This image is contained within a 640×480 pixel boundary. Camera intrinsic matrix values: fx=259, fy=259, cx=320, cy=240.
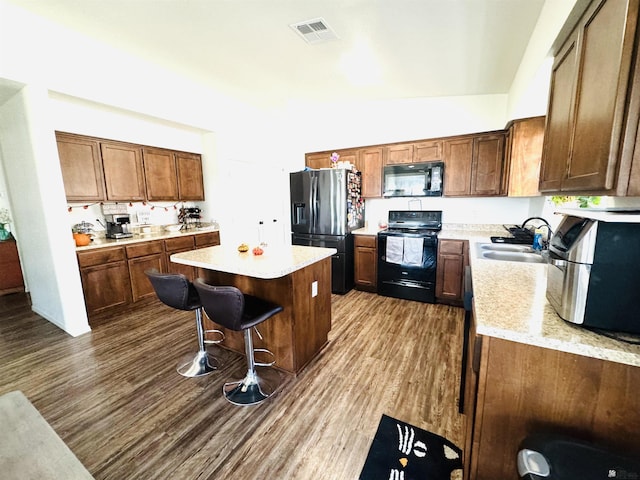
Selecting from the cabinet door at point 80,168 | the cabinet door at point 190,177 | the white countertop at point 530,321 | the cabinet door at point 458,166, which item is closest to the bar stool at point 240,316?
the white countertop at point 530,321

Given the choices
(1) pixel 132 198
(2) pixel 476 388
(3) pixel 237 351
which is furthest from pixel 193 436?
(1) pixel 132 198

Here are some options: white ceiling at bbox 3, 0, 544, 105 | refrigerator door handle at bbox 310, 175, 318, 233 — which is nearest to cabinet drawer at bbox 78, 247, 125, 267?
white ceiling at bbox 3, 0, 544, 105

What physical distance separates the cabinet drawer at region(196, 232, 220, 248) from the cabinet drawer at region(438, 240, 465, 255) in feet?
11.5

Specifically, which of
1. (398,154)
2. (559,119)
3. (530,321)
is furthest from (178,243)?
(559,119)

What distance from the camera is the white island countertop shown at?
1.74 m

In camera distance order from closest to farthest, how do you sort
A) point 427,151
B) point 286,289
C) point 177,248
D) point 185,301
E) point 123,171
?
point 185,301
point 286,289
point 123,171
point 427,151
point 177,248

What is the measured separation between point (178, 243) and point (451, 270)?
388 centimetres

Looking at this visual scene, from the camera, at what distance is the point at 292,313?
2.03 metres

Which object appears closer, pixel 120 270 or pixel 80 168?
pixel 80 168

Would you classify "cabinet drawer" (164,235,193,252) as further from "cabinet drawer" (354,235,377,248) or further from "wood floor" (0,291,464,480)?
"cabinet drawer" (354,235,377,248)

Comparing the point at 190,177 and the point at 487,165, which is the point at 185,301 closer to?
the point at 190,177

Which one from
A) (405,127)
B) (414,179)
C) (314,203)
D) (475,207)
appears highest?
(405,127)

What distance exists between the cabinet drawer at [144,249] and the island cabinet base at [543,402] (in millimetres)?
3894

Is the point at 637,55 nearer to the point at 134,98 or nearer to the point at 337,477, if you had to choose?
the point at 337,477
